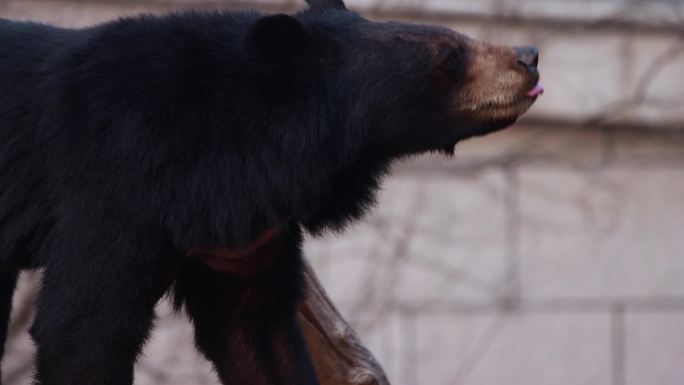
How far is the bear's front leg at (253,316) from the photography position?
503 centimetres

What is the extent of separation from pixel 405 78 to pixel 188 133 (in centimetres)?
66

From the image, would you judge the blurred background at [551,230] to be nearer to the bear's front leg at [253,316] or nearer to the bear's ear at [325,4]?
the bear's front leg at [253,316]

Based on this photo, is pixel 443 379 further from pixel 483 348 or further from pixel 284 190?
pixel 284 190

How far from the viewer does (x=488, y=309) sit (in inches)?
368

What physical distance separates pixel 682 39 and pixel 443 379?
8.19 feet

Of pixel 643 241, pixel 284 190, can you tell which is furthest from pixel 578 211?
pixel 284 190

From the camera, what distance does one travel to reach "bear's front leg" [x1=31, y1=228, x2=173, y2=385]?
4508 mm

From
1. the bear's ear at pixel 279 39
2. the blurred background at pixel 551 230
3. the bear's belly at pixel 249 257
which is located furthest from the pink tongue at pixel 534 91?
the blurred background at pixel 551 230

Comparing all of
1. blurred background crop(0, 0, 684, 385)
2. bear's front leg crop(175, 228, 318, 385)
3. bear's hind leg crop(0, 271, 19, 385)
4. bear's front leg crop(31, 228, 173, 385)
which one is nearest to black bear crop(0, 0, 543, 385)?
bear's front leg crop(31, 228, 173, 385)

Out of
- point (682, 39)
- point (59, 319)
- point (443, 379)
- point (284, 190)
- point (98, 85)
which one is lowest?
point (443, 379)

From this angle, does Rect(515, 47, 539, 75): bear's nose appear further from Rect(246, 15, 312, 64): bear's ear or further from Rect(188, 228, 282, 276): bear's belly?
Rect(188, 228, 282, 276): bear's belly

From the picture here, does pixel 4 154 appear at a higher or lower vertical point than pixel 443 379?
higher

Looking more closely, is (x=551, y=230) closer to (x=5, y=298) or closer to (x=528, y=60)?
(x=5, y=298)

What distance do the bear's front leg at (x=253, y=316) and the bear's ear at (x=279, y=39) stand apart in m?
0.61
